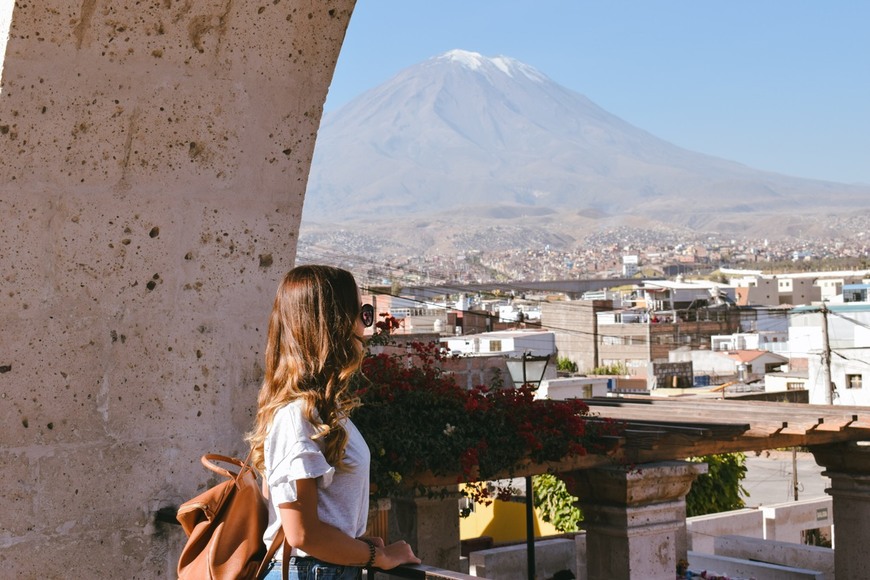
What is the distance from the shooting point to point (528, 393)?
180 inches

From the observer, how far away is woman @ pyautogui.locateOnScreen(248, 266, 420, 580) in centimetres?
157

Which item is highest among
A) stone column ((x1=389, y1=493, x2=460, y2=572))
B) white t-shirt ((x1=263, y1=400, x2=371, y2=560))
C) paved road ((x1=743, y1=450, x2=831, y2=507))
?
white t-shirt ((x1=263, y1=400, x2=371, y2=560))

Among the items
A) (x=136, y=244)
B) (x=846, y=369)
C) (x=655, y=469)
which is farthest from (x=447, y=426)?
(x=846, y=369)

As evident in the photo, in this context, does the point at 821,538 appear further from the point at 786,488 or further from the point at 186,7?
the point at 186,7

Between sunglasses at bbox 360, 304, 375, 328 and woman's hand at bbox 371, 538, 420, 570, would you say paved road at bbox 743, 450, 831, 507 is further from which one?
sunglasses at bbox 360, 304, 375, 328

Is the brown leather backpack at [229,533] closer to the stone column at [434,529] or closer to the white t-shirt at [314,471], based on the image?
the white t-shirt at [314,471]

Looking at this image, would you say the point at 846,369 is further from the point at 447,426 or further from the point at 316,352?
the point at 316,352

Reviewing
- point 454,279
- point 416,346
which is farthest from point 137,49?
point 454,279

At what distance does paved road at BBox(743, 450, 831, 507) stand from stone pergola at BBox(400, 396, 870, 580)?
45.7 ft

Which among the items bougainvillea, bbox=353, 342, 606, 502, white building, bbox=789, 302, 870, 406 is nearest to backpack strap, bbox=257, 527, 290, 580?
bougainvillea, bbox=353, 342, 606, 502

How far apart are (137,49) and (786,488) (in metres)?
21.2

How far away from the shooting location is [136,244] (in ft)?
8.38

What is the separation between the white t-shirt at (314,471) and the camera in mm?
1565

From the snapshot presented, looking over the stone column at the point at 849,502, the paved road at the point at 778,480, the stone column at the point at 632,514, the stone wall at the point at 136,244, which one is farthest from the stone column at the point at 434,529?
the paved road at the point at 778,480
